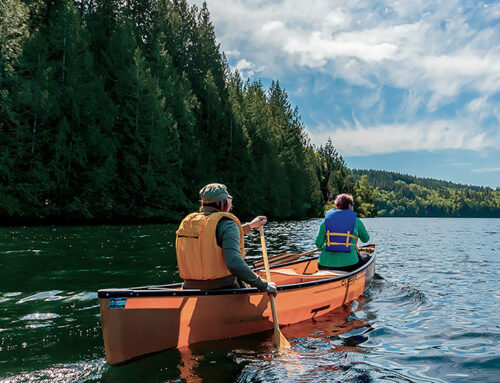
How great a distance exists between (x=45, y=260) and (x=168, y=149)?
24694 millimetres

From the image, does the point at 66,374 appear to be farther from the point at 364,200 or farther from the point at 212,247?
the point at 364,200

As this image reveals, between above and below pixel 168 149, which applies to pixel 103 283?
below

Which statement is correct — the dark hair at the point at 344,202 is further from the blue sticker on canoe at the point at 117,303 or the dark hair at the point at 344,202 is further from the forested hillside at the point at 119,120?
the forested hillside at the point at 119,120

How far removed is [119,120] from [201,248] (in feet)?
104

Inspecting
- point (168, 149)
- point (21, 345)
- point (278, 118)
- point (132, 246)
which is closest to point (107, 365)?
point (21, 345)

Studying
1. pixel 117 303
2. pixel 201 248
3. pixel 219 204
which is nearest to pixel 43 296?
pixel 117 303

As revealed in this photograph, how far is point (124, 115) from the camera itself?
33.4m

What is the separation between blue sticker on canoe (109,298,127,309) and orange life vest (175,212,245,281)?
0.85 meters

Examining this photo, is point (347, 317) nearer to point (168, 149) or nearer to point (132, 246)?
point (132, 246)

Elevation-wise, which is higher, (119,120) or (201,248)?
(119,120)

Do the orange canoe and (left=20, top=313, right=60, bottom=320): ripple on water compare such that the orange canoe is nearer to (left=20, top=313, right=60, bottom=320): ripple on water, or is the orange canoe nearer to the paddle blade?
the paddle blade

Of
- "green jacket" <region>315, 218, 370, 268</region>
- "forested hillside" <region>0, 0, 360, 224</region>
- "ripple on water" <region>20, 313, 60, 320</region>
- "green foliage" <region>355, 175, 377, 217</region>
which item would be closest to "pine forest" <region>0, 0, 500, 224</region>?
"forested hillside" <region>0, 0, 360, 224</region>

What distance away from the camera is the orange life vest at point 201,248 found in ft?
15.4

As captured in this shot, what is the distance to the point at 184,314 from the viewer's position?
4688mm
